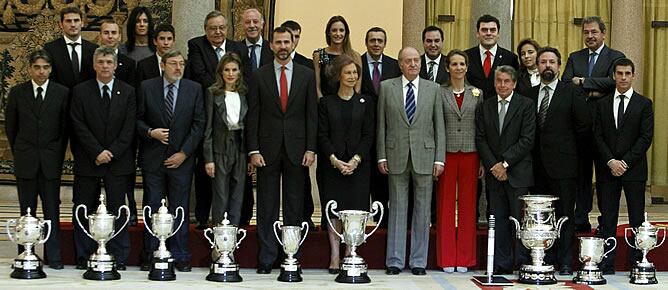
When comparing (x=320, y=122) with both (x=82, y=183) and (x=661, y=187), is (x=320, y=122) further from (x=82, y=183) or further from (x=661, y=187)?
(x=661, y=187)

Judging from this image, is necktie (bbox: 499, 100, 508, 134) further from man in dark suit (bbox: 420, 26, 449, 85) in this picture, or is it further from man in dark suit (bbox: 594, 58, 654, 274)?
man in dark suit (bbox: 594, 58, 654, 274)

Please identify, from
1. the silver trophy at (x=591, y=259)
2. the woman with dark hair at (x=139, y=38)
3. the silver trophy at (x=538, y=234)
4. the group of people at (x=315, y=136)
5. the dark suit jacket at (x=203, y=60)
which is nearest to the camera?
the silver trophy at (x=538, y=234)

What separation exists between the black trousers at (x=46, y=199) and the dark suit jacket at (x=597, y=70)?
4.31 meters

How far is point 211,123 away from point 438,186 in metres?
1.95

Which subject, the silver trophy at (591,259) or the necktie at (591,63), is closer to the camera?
the silver trophy at (591,259)

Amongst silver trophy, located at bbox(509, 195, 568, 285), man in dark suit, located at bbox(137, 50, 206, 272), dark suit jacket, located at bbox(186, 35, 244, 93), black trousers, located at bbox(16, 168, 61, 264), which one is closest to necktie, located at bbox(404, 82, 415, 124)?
silver trophy, located at bbox(509, 195, 568, 285)

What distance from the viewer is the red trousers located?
34.9 feet

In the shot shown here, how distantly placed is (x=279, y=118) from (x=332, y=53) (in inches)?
32.2

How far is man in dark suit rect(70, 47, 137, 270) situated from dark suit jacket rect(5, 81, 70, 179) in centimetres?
14

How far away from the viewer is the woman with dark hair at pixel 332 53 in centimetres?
1065

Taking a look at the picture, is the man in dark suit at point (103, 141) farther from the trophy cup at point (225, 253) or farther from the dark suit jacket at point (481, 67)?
the dark suit jacket at point (481, 67)

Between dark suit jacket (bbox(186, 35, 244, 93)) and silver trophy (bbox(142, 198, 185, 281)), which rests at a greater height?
dark suit jacket (bbox(186, 35, 244, 93))

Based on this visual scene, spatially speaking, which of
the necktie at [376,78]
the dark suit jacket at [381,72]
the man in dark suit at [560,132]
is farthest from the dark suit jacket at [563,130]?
the necktie at [376,78]

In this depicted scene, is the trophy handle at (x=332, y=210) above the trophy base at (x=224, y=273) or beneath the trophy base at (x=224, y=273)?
above
